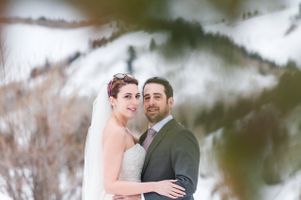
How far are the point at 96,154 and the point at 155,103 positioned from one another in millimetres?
308

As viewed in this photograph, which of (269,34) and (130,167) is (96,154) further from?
(269,34)

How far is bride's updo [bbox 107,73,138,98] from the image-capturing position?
7.57ft

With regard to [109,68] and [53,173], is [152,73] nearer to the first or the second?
[109,68]

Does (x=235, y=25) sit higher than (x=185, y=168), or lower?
higher

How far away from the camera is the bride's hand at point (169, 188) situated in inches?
88.2

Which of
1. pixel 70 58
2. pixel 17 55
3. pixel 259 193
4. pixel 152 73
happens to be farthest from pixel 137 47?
pixel 259 193

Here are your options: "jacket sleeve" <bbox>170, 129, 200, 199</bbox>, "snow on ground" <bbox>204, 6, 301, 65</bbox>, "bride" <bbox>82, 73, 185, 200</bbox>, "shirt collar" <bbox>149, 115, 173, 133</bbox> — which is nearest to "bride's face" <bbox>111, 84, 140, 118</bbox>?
"bride" <bbox>82, 73, 185, 200</bbox>

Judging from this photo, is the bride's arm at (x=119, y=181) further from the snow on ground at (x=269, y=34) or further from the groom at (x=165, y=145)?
the snow on ground at (x=269, y=34)

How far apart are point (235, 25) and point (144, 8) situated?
384 millimetres

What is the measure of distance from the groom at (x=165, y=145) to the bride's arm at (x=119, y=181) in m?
0.02

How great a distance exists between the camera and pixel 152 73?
2.41 meters

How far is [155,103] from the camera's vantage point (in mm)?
2340

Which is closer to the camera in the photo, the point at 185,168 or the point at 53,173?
the point at 185,168

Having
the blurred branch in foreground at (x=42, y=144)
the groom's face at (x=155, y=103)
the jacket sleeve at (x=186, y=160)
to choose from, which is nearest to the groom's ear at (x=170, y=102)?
the groom's face at (x=155, y=103)
